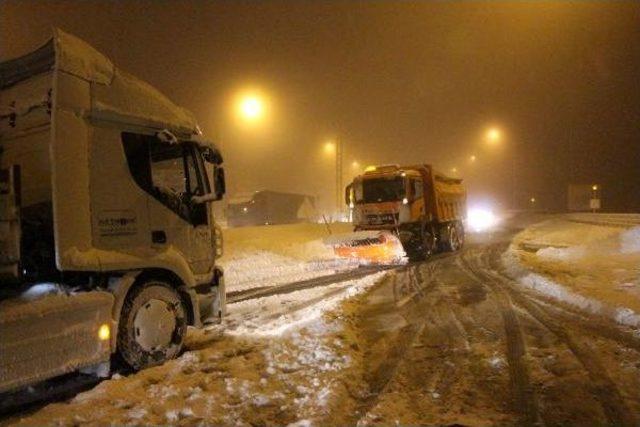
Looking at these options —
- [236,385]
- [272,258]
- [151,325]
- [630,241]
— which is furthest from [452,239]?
[236,385]

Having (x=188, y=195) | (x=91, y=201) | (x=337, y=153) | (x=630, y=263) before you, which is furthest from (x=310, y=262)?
(x=337, y=153)

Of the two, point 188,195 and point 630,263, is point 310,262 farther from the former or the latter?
point 188,195

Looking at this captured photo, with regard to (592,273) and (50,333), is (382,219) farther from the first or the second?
(50,333)

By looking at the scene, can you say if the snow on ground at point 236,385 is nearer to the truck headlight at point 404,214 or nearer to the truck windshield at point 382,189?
the truck headlight at point 404,214

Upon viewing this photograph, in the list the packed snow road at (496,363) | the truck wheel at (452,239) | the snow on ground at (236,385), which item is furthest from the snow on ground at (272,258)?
the snow on ground at (236,385)

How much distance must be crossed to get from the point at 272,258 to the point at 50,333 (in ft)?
44.8

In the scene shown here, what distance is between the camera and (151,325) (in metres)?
6.30

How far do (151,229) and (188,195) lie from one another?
2.62 ft

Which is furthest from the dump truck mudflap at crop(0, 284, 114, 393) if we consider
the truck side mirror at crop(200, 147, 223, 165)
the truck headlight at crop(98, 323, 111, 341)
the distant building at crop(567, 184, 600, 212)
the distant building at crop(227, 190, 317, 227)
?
the distant building at crop(567, 184, 600, 212)

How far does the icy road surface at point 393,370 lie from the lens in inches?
192

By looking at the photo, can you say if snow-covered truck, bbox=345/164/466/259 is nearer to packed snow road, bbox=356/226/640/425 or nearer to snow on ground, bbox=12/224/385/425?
packed snow road, bbox=356/226/640/425

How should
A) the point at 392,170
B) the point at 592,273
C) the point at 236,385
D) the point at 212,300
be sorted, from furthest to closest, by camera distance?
1. the point at 392,170
2. the point at 592,273
3. the point at 212,300
4. the point at 236,385

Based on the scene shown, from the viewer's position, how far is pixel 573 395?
17.1 feet

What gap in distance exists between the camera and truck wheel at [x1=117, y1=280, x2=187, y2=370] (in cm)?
601
